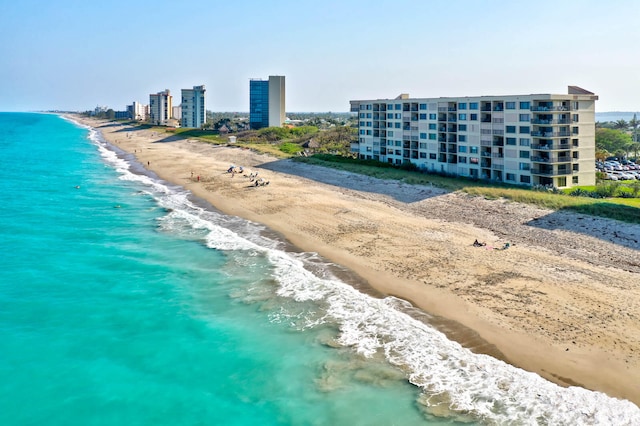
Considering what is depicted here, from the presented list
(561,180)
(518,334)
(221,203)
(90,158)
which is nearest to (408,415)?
(518,334)

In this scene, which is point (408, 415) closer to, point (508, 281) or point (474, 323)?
point (474, 323)

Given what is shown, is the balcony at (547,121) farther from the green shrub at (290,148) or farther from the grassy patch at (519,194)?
the green shrub at (290,148)

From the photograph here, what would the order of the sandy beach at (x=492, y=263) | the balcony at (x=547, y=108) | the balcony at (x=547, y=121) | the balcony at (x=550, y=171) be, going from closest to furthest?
the sandy beach at (x=492, y=263), the balcony at (x=547, y=108), the balcony at (x=547, y=121), the balcony at (x=550, y=171)

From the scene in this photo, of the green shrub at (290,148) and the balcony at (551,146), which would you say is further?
the green shrub at (290,148)

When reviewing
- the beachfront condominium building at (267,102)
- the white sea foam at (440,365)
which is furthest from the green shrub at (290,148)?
the white sea foam at (440,365)

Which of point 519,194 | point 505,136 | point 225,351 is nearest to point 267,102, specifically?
point 505,136

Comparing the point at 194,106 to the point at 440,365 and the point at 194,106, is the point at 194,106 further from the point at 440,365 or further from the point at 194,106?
the point at 440,365

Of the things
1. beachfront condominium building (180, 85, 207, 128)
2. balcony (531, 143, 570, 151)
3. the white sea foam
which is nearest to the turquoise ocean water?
the white sea foam
